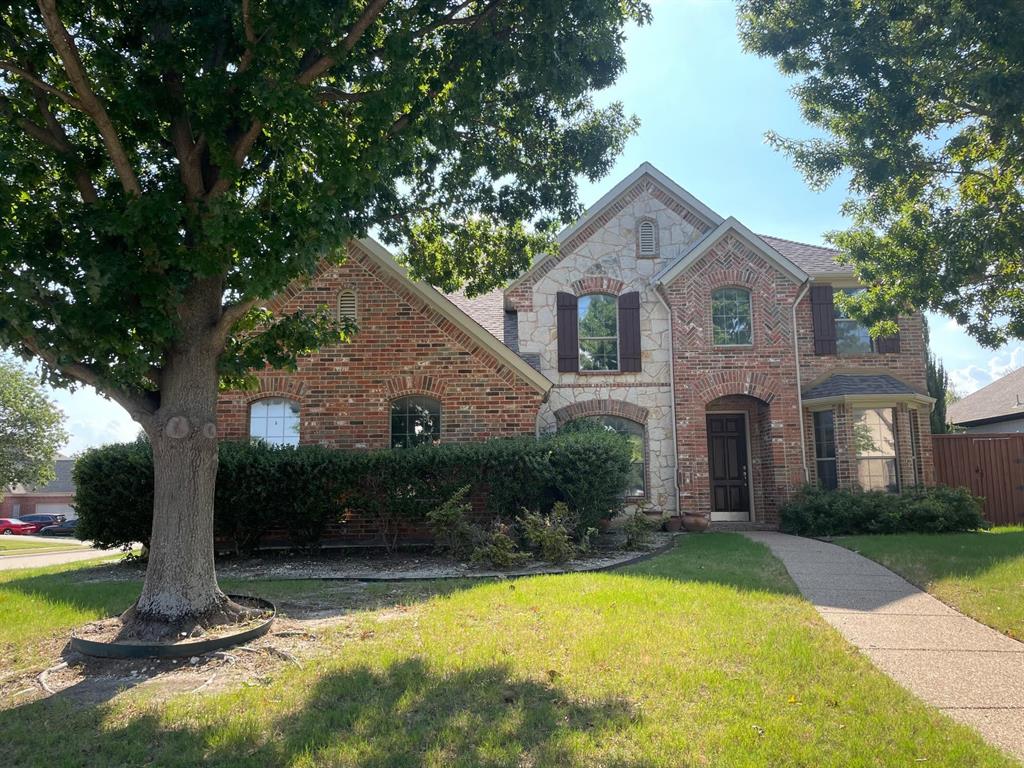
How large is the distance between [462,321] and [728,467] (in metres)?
7.92

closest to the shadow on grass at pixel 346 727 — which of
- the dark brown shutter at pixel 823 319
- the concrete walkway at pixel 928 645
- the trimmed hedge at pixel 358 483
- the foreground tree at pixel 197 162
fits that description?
the foreground tree at pixel 197 162

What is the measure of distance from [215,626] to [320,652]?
3.87ft

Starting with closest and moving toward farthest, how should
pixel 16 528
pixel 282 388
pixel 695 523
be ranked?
pixel 282 388 < pixel 695 523 < pixel 16 528

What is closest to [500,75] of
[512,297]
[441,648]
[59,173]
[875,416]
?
[59,173]

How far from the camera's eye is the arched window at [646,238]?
16.6 meters

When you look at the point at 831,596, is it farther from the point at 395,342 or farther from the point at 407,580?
the point at 395,342

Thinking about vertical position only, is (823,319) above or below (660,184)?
below

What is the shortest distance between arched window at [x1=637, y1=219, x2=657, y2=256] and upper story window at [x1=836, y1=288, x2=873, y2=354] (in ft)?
15.1

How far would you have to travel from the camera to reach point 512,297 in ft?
53.4

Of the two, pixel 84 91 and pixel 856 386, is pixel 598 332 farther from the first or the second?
pixel 84 91

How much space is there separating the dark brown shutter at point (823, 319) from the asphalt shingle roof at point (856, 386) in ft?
2.40

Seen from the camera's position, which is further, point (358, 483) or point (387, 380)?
point (387, 380)

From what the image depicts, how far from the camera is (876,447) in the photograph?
15289 mm

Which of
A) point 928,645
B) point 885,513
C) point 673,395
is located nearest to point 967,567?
point 928,645
